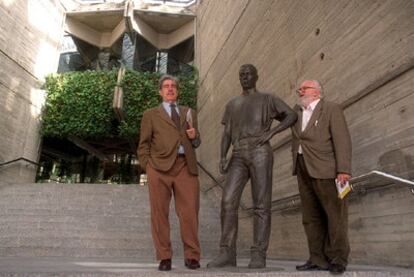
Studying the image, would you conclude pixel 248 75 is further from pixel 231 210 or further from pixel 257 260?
pixel 257 260

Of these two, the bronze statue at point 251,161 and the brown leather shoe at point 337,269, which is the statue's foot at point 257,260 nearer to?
the bronze statue at point 251,161

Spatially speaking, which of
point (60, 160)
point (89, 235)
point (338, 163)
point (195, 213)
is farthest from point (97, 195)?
point (60, 160)

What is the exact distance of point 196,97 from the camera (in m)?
13.5

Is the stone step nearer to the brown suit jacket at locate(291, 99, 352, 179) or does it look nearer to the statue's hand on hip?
the statue's hand on hip

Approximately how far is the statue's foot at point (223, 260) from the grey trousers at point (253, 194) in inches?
1.9

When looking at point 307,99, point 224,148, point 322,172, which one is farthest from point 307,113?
point 224,148

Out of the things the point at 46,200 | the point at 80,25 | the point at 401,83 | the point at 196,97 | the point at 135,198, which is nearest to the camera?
the point at 401,83

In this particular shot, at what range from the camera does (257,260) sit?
303 centimetres

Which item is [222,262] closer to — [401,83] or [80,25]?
[401,83]

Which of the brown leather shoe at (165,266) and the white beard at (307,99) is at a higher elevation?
the white beard at (307,99)

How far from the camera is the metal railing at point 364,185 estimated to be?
9.14 ft

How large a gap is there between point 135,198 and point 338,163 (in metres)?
6.12

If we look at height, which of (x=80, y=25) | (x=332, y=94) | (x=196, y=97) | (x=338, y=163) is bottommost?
(x=338, y=163)

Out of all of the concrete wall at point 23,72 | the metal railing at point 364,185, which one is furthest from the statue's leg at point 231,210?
the concrete wall at point 23,72
